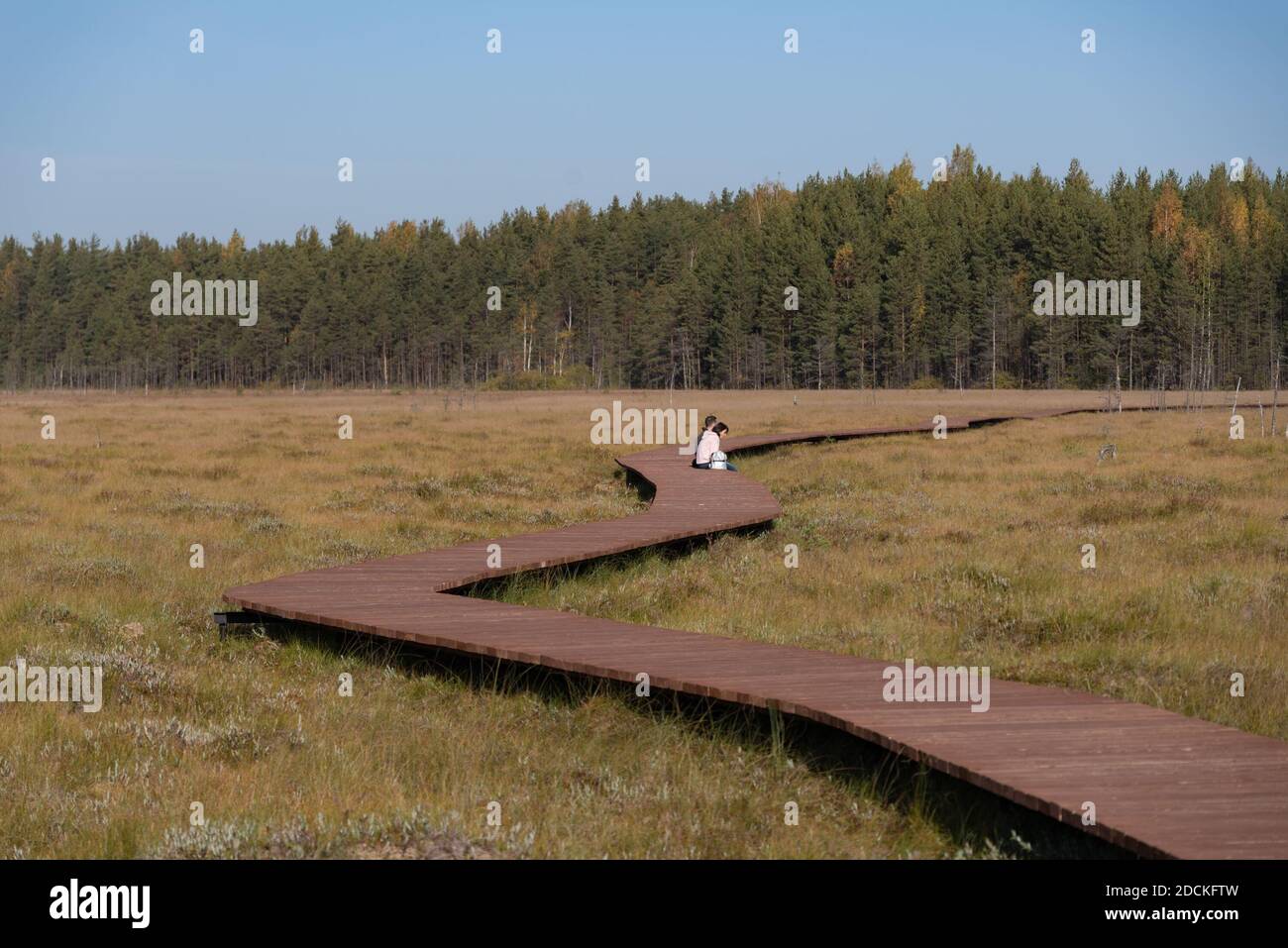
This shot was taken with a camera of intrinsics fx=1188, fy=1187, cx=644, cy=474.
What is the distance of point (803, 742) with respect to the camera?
7203mm

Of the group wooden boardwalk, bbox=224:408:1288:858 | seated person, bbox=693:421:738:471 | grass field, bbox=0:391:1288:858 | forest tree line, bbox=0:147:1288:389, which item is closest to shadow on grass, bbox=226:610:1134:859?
grass field, bbox=0:391:1288:858

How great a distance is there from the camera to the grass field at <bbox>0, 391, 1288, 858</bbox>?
18.9ft

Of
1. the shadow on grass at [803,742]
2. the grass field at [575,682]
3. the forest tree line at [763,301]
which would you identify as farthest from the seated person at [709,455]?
the forest tree line at [763,301]

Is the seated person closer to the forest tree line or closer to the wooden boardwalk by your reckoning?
the wooden boardwalk

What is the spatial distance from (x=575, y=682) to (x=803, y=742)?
182 centimetres

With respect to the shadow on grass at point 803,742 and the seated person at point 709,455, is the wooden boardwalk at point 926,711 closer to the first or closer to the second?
the shadow on grass at point 803,742

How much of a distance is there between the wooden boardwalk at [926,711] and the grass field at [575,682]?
309mm

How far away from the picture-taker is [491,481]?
23250 millimetres

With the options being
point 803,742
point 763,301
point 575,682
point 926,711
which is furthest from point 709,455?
point 763,301

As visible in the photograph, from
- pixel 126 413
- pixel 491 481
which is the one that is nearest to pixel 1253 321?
pixel 126 413

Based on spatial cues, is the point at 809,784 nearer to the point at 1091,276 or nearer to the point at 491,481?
the point at 491,481

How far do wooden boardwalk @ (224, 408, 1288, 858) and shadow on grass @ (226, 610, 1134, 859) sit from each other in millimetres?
248

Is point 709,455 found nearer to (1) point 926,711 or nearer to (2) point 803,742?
(2) point 803,742

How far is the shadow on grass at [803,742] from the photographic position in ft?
18.5
